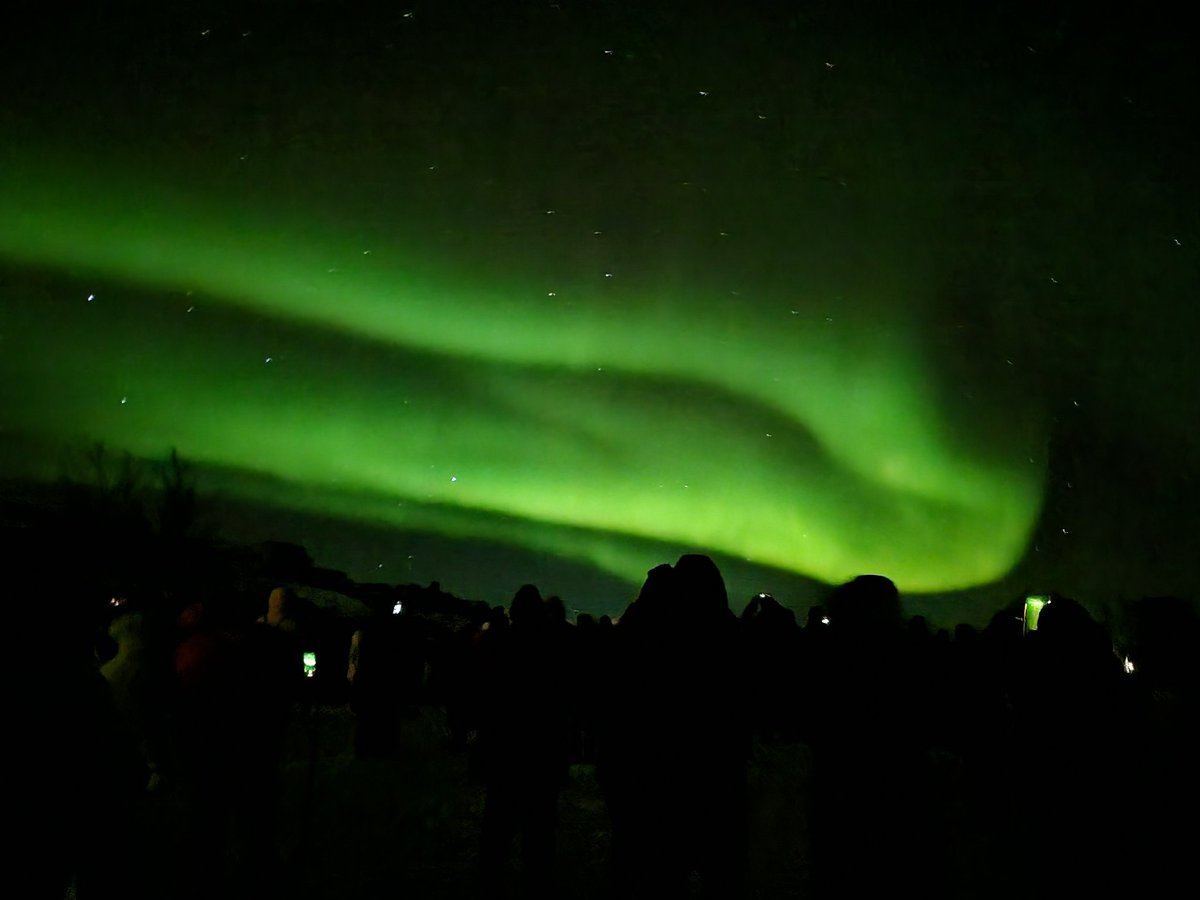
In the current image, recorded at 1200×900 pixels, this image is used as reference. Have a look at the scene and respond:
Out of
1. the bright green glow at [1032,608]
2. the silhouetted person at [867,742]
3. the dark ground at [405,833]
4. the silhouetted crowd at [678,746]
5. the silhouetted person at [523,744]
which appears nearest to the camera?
the silhouetted crowd at [678,746]

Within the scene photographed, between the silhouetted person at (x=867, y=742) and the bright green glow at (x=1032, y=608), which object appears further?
the bright green glow at (x=1032, y=608)

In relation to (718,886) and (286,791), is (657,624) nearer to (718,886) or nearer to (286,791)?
(718,886)

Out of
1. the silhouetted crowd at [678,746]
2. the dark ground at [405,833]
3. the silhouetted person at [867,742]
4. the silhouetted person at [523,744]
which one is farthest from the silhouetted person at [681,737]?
the dark ground at [405,833]

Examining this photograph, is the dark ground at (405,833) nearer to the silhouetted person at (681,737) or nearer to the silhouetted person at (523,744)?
the silhouetted person at (523,744)

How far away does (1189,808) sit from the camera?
5074 millimetres

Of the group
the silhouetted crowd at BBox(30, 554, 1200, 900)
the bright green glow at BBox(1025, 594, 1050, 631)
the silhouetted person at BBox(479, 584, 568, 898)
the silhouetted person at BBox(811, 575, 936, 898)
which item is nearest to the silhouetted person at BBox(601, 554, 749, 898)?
the silhouetted crowd at BBox(30, 554, 1200, 900)

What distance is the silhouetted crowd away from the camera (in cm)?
415

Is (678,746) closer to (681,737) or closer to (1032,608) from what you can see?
(681,737)

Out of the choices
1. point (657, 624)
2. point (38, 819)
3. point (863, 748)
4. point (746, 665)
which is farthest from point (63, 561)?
point (863, 748)

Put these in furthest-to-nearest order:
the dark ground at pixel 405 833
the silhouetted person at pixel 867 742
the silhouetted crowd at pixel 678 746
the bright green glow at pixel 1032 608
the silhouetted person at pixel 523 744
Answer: the bright green glow at pixel 1032 608 < the dark ground at pixel 405 833 < the silhouetted person at pixel 523 744 < the silhouetted person at pixel 867 742 < the silhouetted crowd at pixel 678 746

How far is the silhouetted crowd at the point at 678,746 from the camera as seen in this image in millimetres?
4148

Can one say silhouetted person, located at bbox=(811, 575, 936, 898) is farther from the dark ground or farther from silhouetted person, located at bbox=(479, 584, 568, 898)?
silhouetted person, located at bbox=(479, 584, 568, 898)

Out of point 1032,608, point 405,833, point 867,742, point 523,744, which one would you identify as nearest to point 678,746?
point 867,742

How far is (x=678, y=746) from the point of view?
13.6 ft
